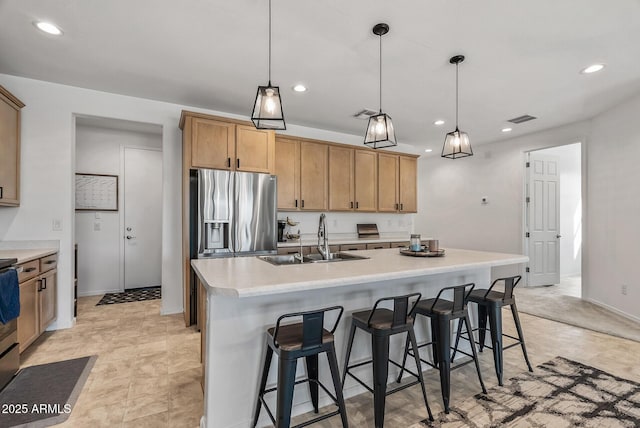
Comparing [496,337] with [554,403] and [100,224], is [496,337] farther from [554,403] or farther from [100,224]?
[100,224]

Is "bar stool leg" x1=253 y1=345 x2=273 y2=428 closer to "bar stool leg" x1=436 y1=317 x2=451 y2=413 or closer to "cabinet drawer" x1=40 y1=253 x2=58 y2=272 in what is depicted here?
"bar stool leg" x1=436 y1=317 x2=451 y2=413

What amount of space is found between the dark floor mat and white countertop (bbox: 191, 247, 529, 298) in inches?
48.9

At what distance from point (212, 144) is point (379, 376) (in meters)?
2.92

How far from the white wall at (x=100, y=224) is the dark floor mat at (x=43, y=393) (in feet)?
8.58

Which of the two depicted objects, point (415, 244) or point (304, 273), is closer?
point (304, 273)

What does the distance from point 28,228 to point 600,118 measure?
708 centimetres

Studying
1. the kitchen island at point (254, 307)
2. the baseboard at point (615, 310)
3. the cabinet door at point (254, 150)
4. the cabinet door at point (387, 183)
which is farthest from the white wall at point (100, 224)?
the baseboard at point (615, 310)

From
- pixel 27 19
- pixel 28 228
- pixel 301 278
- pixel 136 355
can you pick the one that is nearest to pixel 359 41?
pixel 301 278

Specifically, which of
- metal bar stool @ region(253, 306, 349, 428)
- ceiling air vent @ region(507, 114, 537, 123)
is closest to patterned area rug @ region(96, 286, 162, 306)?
metal bar stool @ region(253, 306, 349, 428)

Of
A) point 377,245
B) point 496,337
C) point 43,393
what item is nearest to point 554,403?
point 496,337

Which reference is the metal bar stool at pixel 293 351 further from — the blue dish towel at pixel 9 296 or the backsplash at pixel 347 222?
the backsplash at pixel 347 222

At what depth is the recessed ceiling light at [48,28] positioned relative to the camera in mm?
2246

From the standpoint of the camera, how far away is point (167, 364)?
8.39 feet

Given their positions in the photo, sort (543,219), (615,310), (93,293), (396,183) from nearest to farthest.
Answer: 1. (615,310)
2. (93,293)
3. (396,183)
4. (543,219)
